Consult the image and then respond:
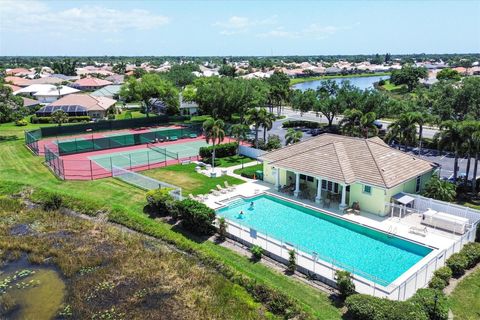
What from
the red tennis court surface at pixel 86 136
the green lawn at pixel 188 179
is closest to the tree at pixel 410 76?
the red tennis court surface at pixel 86 136

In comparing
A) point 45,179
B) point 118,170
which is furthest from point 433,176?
point 45,179

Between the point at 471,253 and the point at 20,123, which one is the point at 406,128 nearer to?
the point at 471,253

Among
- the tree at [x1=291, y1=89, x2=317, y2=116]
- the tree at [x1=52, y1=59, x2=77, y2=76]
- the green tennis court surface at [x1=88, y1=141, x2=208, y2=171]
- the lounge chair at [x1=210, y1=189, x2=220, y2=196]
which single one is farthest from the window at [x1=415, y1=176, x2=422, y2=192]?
the tree at [x1=52, y1=59, x2=77, y2=76]

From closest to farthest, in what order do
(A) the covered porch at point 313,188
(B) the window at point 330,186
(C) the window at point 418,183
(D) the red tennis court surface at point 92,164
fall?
(A) the covered porch at point 313,188
(B) the window at point 330,186
(C) the window at point 418,183
(D) the red tennis court surface at point 92,164

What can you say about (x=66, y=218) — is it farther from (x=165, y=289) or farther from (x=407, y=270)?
(x=407, y=270)

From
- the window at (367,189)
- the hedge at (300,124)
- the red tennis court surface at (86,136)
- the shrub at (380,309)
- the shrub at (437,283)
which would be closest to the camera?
the shrub at (380,309)

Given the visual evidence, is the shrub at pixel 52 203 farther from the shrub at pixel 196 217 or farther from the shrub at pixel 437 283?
the shrub at pixel 437 283

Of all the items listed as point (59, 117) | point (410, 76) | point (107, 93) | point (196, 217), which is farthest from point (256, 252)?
point (410, 76)
